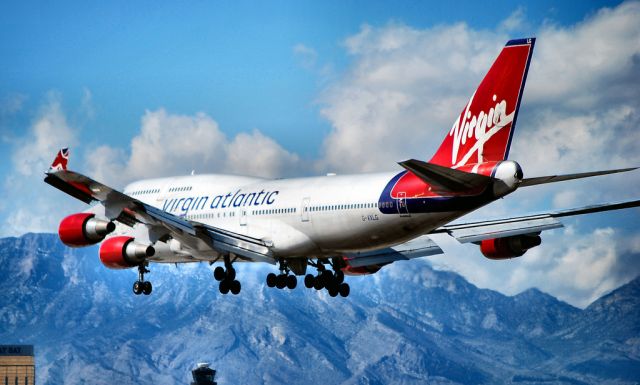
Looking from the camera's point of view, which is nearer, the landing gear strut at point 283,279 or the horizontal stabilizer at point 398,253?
the landing gear strut at point 283,279

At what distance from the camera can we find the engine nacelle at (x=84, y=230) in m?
56.1

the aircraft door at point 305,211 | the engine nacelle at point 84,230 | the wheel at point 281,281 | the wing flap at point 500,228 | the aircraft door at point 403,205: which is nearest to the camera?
the aircraft door at point 403,205

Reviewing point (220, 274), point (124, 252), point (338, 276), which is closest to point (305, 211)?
Answer: point (338, 276)

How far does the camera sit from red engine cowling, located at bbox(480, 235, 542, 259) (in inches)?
2334

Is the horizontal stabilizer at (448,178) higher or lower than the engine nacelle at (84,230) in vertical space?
lower

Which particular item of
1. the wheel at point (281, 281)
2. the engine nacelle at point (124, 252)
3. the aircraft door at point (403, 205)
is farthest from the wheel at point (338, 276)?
A: the aircraft door at point (403, 205)

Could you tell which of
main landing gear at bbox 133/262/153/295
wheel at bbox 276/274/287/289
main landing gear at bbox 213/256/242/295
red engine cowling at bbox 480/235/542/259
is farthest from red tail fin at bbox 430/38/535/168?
main landing gear at bbox 133/262/153/295

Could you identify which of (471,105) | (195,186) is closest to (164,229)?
(195,186)

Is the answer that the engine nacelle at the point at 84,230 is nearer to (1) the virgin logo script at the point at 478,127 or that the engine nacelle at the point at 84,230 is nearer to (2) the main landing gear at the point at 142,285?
(2) the main landing gear at the point at 142,285

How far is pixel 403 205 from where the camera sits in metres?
52.0

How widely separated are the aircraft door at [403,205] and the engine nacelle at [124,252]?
13.6 m

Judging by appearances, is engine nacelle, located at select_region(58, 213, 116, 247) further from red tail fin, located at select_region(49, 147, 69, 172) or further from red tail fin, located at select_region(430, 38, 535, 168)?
red tail fin, located at select_region(430, 38, 535, 168)

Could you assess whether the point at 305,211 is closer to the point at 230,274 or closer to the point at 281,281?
the point at 281,281

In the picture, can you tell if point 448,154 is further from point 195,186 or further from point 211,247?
point 195,186
